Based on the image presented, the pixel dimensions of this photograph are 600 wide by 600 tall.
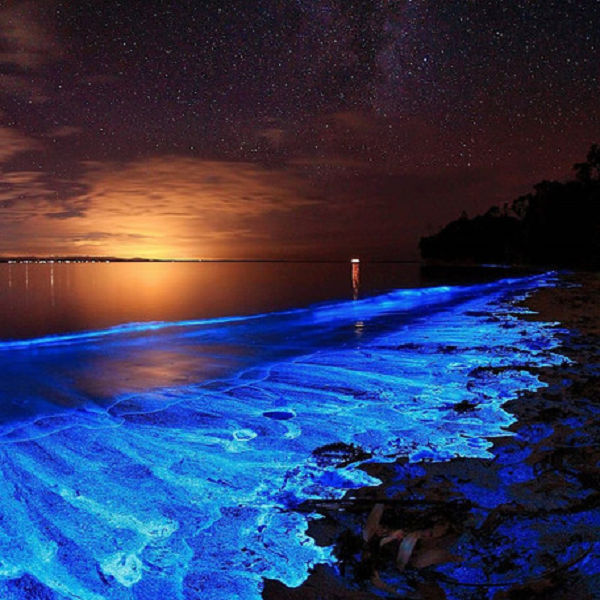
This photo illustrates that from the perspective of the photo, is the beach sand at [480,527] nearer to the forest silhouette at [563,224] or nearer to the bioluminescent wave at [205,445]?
the bioluminescent wave at [205,445]

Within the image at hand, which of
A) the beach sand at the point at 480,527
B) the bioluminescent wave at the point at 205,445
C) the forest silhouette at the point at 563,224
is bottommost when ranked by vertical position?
the bioluminescent wave at the point at 205,445

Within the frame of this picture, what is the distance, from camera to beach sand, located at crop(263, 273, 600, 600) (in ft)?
7.34

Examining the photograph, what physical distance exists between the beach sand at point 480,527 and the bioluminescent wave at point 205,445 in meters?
0.19

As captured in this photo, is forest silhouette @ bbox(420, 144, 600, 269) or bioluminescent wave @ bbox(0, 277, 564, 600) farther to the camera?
forest silhouette @ bbox(420, 144, 600, 269)

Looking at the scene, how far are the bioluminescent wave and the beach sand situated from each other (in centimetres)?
19

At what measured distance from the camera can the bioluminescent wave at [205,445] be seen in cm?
249

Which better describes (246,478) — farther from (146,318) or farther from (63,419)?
(146,318)

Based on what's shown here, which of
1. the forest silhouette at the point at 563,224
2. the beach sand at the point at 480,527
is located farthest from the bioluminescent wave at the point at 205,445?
the forest silhouette at the point at 563,224

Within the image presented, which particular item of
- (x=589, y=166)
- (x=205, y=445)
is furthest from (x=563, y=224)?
(x=205, y=445)

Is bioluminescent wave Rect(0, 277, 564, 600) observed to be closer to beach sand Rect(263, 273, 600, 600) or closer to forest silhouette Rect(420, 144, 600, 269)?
beach sand Rect(263, 273, 600, 600)

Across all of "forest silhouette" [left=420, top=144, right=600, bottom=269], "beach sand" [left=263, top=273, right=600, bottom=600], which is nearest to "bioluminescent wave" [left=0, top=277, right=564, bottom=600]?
"beach sand" [left=263, top=273, right=600, bottom=600]

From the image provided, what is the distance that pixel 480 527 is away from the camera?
2697 millimetres

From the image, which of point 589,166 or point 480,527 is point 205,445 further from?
point 589,166

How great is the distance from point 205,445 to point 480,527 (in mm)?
2386
